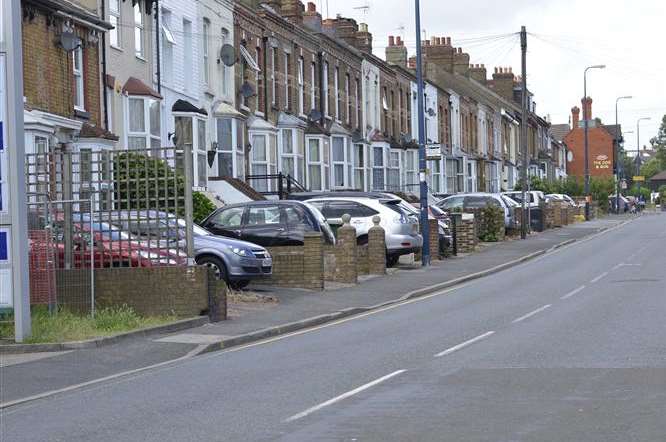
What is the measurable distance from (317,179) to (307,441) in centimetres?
4091

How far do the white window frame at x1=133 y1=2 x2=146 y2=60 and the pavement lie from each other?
9820 mm

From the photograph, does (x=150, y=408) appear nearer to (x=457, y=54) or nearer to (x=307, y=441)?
(x=307, y=441)

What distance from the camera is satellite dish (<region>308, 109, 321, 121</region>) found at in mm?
49719

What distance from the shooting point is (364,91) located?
196 feet

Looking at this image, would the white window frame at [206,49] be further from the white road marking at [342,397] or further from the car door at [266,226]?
the white road marking at [342,397]

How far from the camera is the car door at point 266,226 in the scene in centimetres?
2703

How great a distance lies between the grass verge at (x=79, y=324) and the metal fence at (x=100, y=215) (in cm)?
82

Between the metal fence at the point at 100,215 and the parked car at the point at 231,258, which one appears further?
the parked car at the point at 231,258

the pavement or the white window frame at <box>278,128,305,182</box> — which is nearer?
the pavement

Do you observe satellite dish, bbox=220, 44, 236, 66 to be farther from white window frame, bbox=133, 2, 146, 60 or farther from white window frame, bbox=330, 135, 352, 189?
white window frame, bbox=330, 135, 352, 189

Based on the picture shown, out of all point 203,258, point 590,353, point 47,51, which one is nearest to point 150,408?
point 590,353

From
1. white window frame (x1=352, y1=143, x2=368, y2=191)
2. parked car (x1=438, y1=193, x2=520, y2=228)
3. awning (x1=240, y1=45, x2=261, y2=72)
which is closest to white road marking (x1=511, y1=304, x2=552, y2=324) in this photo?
awning (x1=240, y1=45, x2=261, y2=72)

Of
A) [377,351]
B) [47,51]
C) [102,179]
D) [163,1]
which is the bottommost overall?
[377,351]

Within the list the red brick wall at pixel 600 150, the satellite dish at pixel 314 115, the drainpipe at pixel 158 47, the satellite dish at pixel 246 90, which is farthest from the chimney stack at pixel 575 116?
the drainpipe at pixel 158 47
